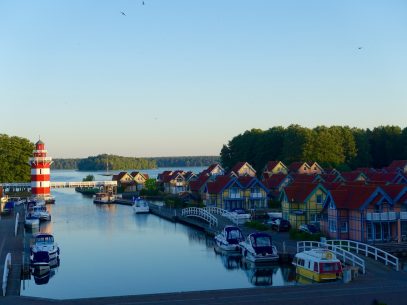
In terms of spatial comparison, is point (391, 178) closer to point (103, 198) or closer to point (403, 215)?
point (403, 215)

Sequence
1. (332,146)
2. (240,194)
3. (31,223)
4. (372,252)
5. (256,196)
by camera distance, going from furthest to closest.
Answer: (332,146)
(256,196)
(240,194)
(31,223)
(372,252)

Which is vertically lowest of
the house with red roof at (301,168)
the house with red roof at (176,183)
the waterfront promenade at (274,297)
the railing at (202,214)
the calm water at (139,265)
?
the calm water at (139,265)

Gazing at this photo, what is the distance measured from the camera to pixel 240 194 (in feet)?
238


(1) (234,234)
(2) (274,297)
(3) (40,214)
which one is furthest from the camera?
(3) (40,214)

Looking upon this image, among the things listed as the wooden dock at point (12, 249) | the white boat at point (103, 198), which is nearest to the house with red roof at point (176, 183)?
the white boat at point (103, 198)

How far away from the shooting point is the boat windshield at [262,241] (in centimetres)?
4375

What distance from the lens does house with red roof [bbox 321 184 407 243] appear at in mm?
45375

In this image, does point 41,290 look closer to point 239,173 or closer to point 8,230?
point 8,230

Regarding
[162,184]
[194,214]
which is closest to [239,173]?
[162,184]

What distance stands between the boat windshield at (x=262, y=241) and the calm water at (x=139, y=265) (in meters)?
1.85

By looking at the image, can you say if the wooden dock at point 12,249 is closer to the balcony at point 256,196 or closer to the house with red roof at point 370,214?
the house with red roof at point 370,214

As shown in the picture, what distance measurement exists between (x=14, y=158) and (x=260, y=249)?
7987 centimetres

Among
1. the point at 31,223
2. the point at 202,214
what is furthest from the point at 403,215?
the point at 31,223

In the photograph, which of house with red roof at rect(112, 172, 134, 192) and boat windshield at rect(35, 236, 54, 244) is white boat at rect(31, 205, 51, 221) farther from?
house with red roof at rect(112, 172, 134, 192)
